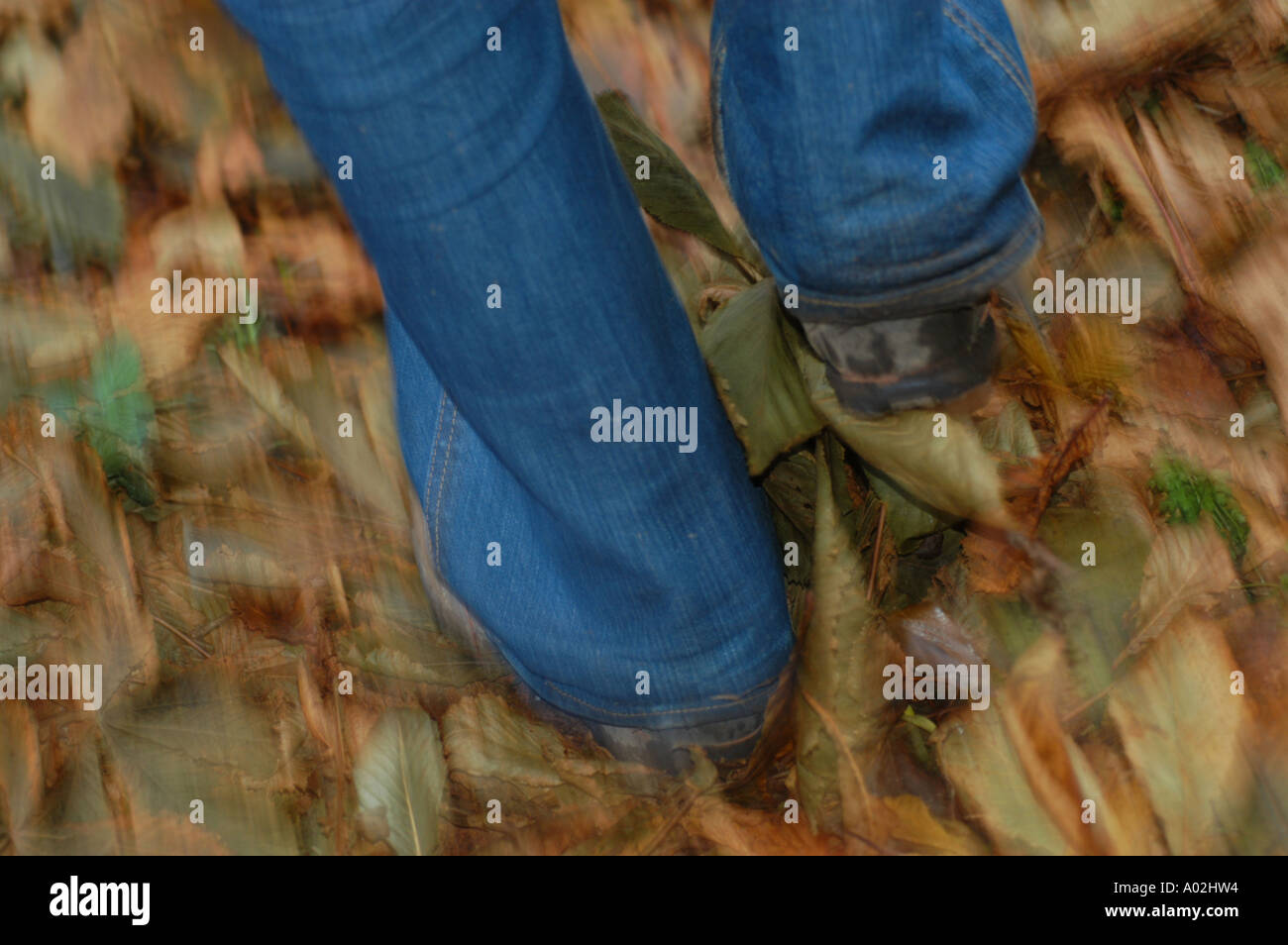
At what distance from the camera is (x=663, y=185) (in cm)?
104

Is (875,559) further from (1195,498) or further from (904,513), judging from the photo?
(1195,498)

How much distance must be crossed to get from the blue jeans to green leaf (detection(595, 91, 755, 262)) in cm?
24

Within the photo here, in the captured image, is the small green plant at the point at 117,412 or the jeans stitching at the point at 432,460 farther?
the small green plant at the point at 117,412

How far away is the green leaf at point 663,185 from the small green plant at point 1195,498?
355 millimetres

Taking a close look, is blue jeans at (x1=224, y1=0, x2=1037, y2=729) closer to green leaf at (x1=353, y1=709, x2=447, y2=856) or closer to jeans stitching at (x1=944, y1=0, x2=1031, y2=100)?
jeans stitching at (x1=944, y1=0, x2=1031, y2=100)

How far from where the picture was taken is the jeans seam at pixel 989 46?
71 cm

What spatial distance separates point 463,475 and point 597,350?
10.6 inches

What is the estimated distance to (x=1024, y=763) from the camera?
740mm

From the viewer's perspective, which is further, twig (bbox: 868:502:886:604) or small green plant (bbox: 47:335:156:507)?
small green plant (bbox: 47:335:156:507)

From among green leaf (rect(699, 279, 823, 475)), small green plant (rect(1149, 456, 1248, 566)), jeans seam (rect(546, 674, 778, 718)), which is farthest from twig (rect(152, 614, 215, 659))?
small green plant (rect(1149, 456, 1248, 566))

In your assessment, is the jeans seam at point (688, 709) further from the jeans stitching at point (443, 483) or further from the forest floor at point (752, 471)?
the jeans stitching at point (443, 483)

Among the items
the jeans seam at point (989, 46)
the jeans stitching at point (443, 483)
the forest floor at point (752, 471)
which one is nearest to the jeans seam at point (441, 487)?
the jeans stitching at point (443, 483)

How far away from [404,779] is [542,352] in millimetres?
366

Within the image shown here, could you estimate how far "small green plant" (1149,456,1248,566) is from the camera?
932 millimetres
